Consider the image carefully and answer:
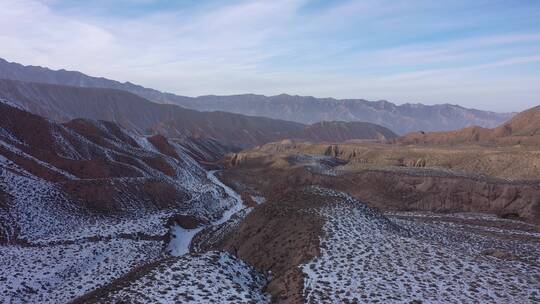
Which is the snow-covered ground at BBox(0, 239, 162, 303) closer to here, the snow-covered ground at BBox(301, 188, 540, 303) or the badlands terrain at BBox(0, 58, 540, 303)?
the badlands terrain at BBox(0, 58, 540, 303)

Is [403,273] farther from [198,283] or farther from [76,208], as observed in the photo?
[76,208]

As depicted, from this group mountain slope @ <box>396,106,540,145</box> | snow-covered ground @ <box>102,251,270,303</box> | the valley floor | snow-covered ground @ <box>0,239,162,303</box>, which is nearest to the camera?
snow-covered ground @ <box>102,251,270,303</box>

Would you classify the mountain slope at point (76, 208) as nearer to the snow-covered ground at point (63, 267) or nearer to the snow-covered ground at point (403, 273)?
the snow-covered ground at point (63, 267)

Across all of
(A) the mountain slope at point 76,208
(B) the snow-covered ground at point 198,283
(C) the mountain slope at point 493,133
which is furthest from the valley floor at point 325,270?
(C) the mountain slope at point 493,133

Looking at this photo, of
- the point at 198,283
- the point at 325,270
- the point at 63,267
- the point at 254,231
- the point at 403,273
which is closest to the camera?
the point at 198,283

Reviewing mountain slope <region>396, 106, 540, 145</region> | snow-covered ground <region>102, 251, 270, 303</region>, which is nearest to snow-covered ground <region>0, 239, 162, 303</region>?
snow-covered ground <region>102, 251, 270, 303</region>

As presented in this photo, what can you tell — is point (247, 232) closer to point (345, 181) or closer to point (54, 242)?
point (54, 242)

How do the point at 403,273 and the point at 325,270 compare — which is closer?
the point at 403,273

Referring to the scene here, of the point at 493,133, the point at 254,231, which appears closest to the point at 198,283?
the point at 254,231
